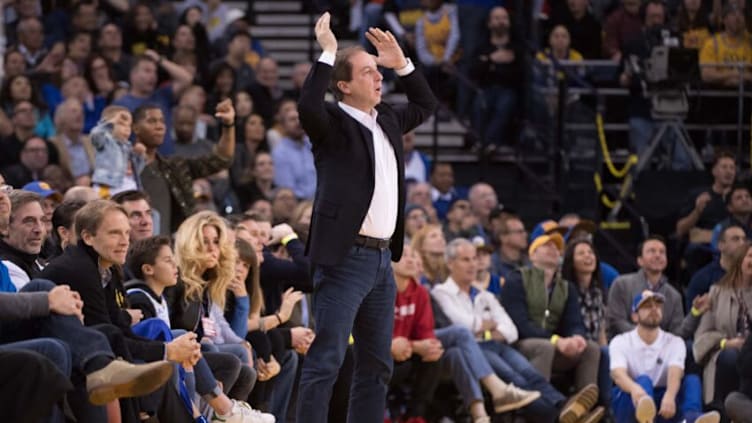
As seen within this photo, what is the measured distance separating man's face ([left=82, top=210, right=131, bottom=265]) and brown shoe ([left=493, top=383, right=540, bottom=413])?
3502 mm

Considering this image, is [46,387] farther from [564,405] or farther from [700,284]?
[700,284]

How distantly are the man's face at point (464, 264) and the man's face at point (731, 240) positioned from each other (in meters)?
1.74

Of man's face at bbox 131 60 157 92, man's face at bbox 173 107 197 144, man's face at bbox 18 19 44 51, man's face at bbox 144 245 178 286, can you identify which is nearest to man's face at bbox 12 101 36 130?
man's face at bbox 131 60 157 92

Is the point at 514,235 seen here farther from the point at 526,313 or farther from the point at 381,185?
the point at 381,185

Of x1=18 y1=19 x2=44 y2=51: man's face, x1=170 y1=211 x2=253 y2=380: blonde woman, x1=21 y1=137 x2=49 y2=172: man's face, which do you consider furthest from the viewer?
x1=18 y1=19 x2=44 y2=51: man's face

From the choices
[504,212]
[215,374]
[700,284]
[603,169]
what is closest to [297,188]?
[504,212]

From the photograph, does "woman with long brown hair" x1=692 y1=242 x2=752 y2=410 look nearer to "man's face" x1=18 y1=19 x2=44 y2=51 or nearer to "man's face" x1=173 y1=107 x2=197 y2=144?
"man's face" x1=173 y1=107 x2=197 y2=144

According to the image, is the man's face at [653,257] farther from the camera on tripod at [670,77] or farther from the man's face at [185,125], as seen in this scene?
the man's face at [185,125]

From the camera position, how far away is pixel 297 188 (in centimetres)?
1255

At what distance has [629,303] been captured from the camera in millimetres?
10766

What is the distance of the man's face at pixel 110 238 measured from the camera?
6977 mm

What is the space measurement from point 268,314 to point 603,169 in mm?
4573

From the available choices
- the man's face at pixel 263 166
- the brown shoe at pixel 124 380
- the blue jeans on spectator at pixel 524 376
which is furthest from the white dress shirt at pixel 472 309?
the brown shoe at pixel 124 380

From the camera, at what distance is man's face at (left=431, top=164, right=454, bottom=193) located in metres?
13.1
